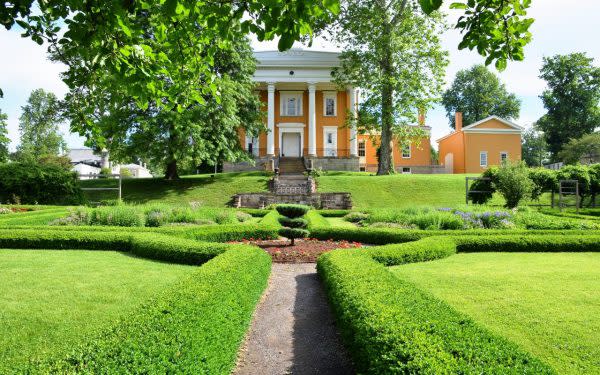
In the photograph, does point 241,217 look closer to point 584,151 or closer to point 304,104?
point 304,104

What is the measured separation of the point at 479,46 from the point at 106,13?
4047mm

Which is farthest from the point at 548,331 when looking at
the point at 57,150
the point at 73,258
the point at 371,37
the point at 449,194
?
the point at 57,150

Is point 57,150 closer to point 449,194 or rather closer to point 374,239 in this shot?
point 449,194

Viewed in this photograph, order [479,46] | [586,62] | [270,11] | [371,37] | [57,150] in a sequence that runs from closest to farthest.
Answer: [270,11], [479,46], [371,37], [586,62], [57,150]

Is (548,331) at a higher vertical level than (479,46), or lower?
lower

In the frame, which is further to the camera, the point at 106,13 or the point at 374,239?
the point at 374,239

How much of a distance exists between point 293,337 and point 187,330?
1.63 meters

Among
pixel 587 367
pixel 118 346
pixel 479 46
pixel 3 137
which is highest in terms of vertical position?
pixel 3 137

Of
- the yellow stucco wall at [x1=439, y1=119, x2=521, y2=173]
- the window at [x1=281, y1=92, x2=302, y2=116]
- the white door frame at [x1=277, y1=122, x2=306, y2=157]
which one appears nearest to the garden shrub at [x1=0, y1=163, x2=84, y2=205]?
the white door frame at [x1=277, y1=122, x2=306, y2=157]

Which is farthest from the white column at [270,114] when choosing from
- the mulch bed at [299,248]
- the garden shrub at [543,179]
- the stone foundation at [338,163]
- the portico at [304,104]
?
the mulch bed at [299,248]

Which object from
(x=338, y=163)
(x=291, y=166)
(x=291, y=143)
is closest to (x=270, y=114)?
(x=291, y=143)

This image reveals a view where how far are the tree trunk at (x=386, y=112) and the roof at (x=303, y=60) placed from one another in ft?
23.4

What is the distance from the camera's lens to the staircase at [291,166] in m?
31.8

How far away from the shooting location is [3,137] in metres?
42.9
